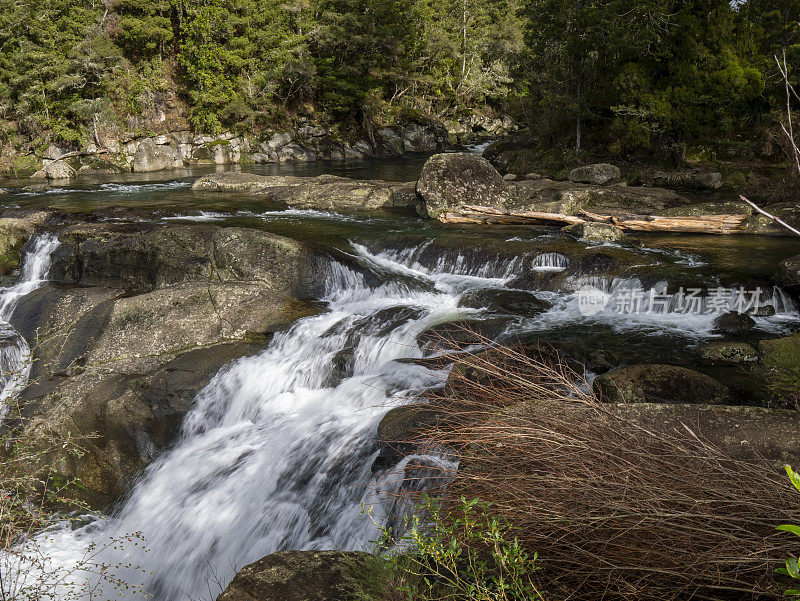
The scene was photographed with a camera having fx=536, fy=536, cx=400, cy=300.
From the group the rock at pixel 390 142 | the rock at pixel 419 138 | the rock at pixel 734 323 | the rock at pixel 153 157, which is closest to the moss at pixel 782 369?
the rock at pixel 734 323

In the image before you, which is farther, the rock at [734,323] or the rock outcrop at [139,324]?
the rock at [734,323]

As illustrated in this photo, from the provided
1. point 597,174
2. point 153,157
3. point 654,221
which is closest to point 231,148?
point 153,157

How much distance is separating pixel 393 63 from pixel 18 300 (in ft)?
106

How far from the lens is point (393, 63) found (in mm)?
36656

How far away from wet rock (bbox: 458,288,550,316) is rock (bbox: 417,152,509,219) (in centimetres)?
543

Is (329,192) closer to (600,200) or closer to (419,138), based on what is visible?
(600,200)

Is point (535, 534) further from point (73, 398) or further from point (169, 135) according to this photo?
point (169, 135)

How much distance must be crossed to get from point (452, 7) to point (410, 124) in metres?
12.2

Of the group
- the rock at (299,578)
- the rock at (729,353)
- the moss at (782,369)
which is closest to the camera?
the rock at (299,578)

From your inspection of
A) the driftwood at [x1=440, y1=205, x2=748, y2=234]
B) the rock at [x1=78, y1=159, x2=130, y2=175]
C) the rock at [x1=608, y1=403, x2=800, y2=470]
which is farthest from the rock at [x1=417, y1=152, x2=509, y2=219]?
the rock at [x1=78, y1=159, x2=130, y2=175]

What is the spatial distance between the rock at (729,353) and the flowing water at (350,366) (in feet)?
0.87

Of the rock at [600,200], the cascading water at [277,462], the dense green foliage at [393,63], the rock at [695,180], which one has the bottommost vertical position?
the cascading water at [277,462]

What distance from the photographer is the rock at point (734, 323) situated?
25.0ft

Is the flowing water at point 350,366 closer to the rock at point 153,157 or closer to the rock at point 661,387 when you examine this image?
the rock at point 661,387
